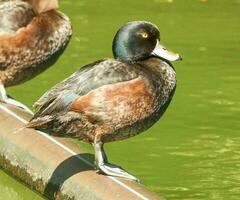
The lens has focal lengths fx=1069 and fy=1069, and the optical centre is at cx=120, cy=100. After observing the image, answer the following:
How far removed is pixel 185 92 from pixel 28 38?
2444mm

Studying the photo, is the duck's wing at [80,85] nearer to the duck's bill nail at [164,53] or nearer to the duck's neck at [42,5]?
the duck's bill nail at [164,53]

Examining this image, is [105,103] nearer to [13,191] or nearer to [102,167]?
[102,167]

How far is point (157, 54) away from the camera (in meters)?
6.52

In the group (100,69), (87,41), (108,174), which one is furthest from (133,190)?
(87,41)

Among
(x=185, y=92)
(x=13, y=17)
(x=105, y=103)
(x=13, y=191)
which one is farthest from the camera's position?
(x=185, y=92)

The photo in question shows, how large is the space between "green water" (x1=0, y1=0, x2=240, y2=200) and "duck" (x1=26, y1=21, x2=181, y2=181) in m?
1.17

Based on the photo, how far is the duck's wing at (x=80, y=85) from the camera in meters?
6.11

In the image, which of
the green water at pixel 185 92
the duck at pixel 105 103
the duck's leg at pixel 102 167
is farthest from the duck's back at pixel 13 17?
the duck's leg at pixel 102 167

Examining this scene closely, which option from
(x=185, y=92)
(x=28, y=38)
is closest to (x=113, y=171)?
(x=28, y=38)

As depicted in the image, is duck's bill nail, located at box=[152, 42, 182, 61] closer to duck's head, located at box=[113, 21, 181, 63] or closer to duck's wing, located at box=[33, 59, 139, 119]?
duck's head, located at box=[113, 21, 181, 63]

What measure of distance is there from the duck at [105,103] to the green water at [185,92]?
1168mm

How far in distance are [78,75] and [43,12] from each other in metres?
1.91

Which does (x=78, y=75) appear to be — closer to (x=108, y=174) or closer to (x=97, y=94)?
(x=97, y=94)

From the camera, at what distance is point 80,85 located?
243 inches
